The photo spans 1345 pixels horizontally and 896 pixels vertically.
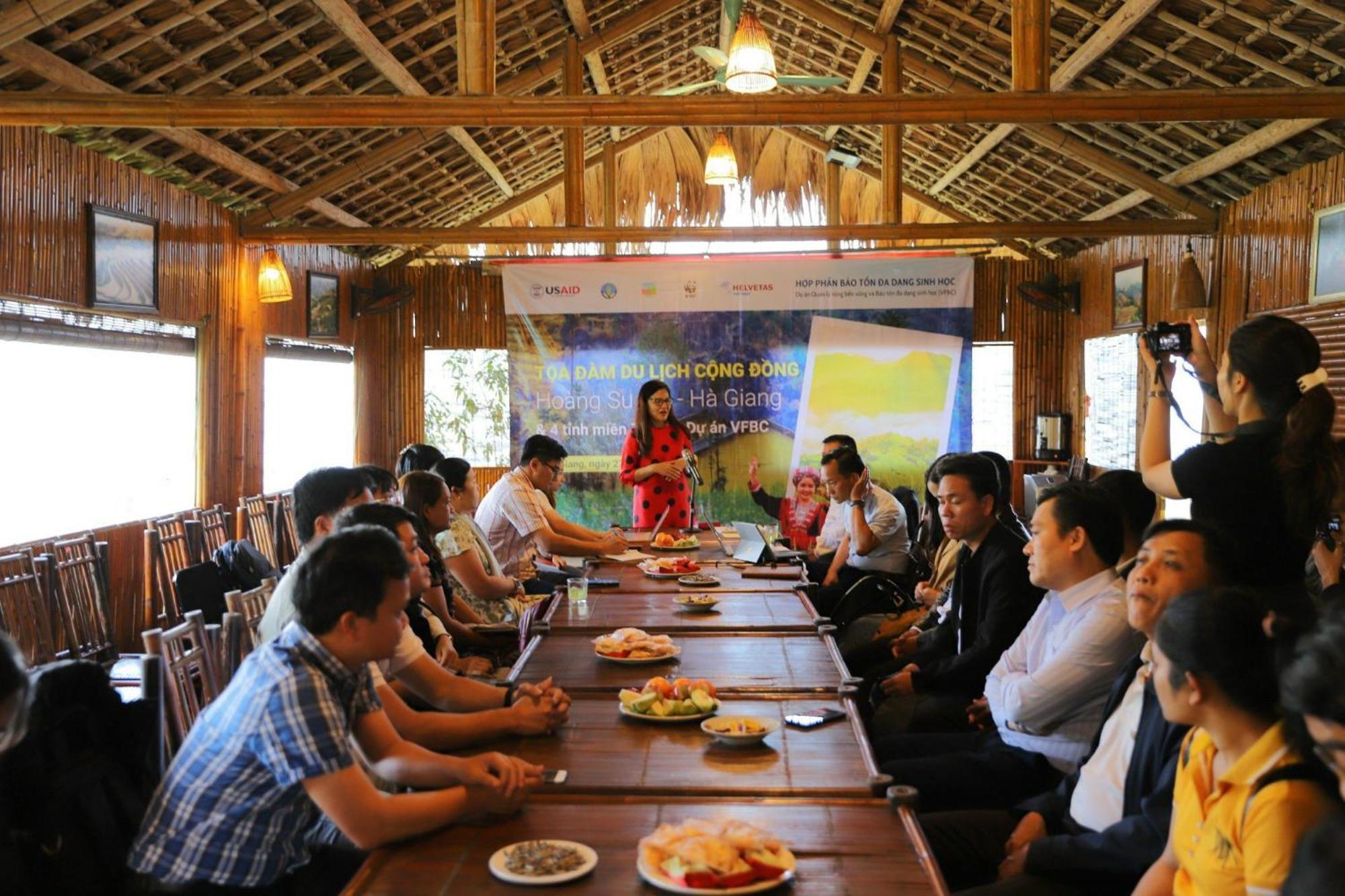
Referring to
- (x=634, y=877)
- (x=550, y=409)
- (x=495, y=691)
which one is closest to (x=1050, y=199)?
(x=550, y=409)

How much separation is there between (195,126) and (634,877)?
496 cm

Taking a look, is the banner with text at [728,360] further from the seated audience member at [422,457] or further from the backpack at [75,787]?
the backpack at [75,787]

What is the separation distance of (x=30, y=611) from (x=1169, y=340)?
4.52m

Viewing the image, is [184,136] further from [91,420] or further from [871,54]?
[871,54]

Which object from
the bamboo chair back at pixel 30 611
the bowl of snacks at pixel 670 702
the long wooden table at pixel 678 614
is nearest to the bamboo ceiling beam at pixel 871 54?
the long wooden table at pixel 678 614

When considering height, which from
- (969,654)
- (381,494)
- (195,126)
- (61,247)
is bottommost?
(969,654)

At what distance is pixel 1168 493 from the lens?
2994mm

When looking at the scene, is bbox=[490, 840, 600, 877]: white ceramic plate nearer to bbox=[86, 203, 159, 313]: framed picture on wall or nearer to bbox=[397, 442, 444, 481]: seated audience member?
bbox=[397, 442, 444, 481]: seated audience member

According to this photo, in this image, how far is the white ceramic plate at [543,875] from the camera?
74.1 inches

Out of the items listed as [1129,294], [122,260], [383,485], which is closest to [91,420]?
[122,260]

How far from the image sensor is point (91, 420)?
7.17m

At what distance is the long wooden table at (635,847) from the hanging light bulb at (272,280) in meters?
7.20

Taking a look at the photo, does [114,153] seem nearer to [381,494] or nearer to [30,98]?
[30,98]

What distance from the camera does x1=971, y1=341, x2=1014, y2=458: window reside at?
39.8ft
